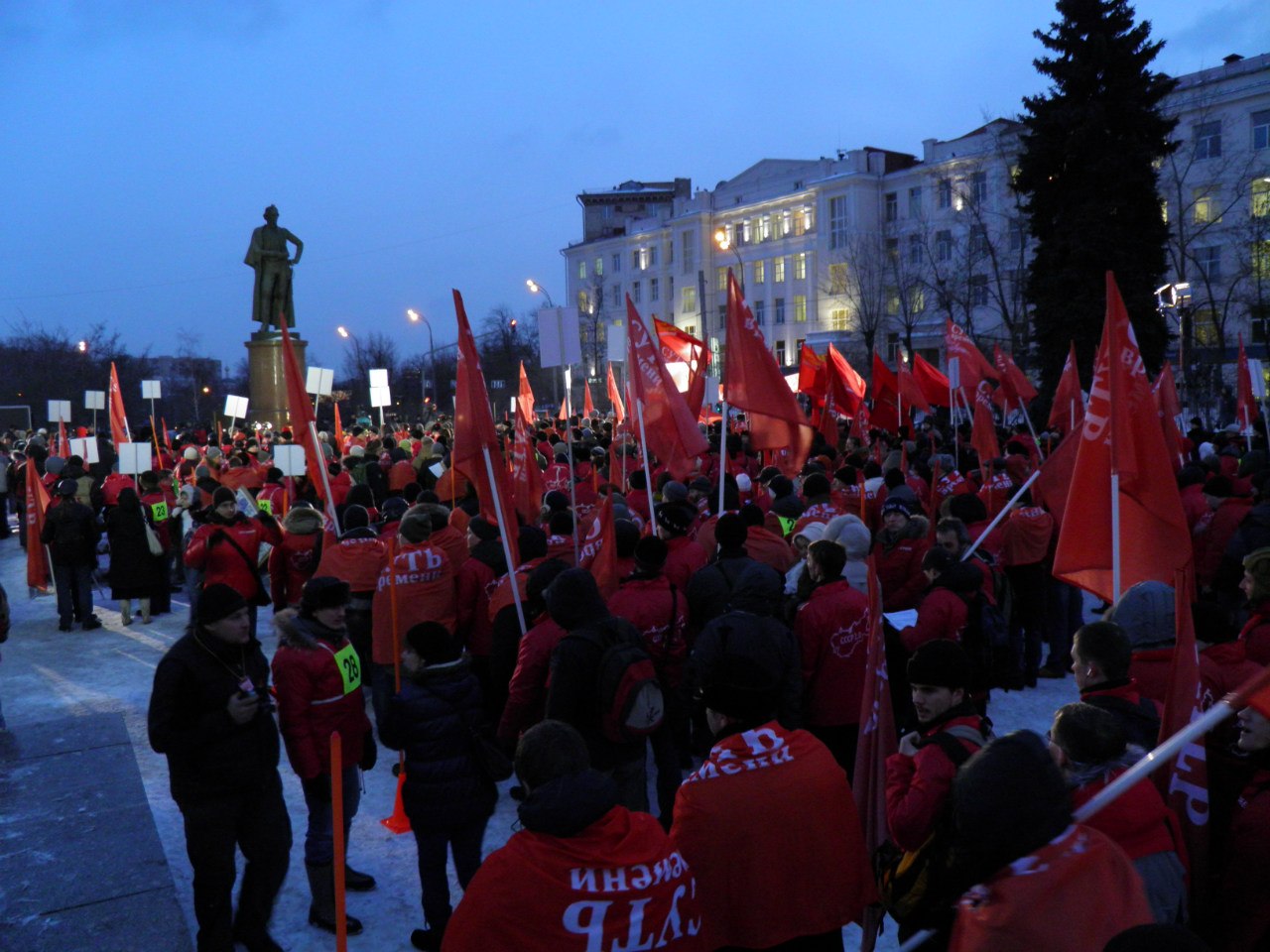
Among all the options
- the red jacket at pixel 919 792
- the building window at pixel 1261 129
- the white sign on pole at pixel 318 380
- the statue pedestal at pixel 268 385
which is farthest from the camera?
the building window at pixel 1261 129

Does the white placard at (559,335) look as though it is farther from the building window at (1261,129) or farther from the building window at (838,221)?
the building window at (838,221)

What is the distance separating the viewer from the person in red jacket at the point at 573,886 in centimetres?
255

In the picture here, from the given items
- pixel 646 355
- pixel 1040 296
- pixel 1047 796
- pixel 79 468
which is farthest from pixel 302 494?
pixel 1040 296

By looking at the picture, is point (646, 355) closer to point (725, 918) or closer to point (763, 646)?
point (763, 646)

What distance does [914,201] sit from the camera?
6431 centimetres

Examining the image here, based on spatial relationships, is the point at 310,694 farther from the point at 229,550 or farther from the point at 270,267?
the point at 270,267

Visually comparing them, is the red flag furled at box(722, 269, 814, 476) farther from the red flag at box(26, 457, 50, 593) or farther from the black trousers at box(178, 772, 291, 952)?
the red flag at box(26, 457, 50, 593)

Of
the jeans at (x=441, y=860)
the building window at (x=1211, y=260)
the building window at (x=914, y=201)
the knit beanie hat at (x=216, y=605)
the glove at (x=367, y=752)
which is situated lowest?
the jeans at (x=441, y=860)

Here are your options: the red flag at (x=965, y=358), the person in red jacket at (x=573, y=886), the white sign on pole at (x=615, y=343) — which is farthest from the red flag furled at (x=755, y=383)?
the white sign on pole at (x=615, y=343)

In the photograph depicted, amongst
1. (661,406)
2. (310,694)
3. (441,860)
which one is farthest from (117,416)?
(441,860)

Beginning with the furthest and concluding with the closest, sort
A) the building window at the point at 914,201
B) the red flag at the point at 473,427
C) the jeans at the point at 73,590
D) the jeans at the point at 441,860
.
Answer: the building window at the point at 914,201
the jeans at the point at 73,590
the red flag at the point at 473,427
the jeans at the point at 441,860

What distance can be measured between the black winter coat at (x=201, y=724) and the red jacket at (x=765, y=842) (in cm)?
215

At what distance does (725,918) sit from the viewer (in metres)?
3.13

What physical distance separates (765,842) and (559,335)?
20.8 ft
